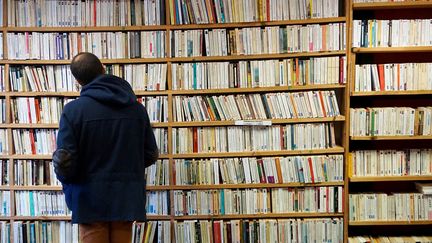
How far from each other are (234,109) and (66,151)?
50.4 inches

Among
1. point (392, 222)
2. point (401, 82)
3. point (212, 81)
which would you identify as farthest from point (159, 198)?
point (401, 82)

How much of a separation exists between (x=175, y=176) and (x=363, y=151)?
140 centimetres

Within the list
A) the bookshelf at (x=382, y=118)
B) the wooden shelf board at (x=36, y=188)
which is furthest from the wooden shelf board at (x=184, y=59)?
the wooden shelf board at (x=36, y=188)

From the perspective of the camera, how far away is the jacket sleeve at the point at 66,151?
6.86 feet

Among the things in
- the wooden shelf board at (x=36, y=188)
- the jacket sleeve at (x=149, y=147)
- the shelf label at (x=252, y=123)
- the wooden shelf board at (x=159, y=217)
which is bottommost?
the wooden shelf board at (x=159, y=217)

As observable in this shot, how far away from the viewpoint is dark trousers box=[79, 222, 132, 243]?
226 centimetres

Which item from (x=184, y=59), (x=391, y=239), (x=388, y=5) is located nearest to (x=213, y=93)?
(x=184, y=59)

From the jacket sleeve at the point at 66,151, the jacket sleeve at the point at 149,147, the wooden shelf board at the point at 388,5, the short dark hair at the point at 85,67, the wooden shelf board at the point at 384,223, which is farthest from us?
the wooden shelf board at the point at 384,223

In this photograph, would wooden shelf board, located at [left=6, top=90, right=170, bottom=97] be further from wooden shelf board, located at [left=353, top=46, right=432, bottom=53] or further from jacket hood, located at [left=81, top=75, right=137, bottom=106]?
wooden shelf board, located at [left=353, top=46, right=432, bottom=53]

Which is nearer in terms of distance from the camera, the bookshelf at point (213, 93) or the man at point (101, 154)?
the man at point (101, 154)

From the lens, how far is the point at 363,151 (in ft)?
9.71

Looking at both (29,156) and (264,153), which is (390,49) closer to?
(264,153)

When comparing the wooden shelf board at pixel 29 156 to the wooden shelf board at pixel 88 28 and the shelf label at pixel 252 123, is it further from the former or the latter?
the shelf label at pixel 252 123

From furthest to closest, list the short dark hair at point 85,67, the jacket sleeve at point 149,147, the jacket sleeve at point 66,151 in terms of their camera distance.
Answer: the jacket sleeve at point 149,147 < the short dark hair at point 85,67 < the jacket sleeve at point 66,151
